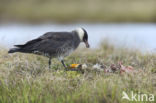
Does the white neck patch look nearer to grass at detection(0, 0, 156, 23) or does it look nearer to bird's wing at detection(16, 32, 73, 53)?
bird's wing at detection(16, 32, 73, 53)

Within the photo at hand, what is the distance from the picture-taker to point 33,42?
6227 mm

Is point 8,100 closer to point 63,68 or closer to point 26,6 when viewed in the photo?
point 63,68

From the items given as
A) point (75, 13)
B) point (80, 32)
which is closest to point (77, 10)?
point (75, 13)

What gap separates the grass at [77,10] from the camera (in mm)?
21047

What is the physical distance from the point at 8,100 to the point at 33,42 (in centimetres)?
166

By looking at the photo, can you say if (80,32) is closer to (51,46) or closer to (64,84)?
(51,46)

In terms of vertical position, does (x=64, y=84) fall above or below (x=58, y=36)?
below

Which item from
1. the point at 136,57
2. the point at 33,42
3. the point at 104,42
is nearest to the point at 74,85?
the point at 33,42

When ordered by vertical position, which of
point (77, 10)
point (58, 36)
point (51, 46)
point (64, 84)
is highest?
point (77, 10)

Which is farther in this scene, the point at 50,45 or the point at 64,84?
the point at 50,45

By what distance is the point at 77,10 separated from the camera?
75.7 ft

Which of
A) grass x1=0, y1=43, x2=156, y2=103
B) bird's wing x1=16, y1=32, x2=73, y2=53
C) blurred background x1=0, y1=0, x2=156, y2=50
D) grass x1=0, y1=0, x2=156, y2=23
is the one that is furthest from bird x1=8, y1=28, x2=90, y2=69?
grass x1=0, y1=0, x2=156, y2=23

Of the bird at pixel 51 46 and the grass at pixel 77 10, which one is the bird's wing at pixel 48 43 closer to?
the bird at pixel 51 46

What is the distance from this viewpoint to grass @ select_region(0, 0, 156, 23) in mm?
21047
